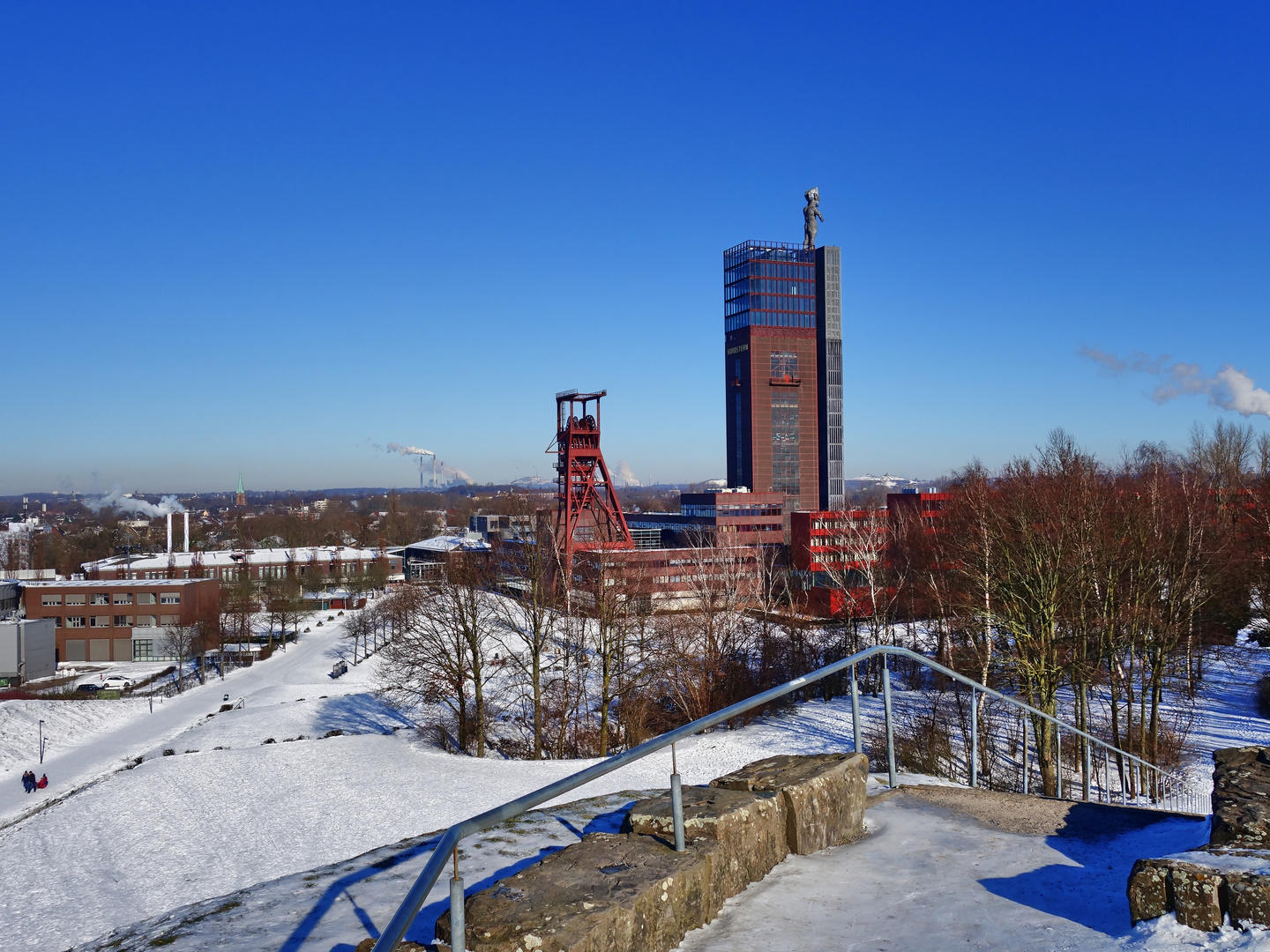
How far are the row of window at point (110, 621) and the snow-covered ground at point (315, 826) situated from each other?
21.6 metres

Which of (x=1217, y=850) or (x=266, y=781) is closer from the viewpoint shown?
(x=1217, y=850)

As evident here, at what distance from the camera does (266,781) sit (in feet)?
76.3

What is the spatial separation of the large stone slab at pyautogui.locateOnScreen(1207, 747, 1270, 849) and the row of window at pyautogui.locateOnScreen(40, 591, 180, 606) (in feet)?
228

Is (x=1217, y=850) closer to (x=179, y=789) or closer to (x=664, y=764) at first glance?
(x=664, y=764)

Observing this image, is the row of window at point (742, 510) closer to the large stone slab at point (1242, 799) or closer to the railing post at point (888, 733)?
the railing post at point (888, 733)

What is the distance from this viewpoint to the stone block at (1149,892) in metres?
4.27

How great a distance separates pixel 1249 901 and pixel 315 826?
738 inches

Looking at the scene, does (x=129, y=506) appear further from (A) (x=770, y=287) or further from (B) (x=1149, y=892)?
(B) (x=1149, y=892)

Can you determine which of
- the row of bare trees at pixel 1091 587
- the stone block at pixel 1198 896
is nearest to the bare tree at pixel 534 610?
the row of bare trees at pixel 1091 587

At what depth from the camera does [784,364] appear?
309 feet

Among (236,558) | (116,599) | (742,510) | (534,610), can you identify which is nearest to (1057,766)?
(534,610)

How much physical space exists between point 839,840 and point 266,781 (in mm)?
21403

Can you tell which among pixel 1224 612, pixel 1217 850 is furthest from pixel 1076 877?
pixel 1224 612

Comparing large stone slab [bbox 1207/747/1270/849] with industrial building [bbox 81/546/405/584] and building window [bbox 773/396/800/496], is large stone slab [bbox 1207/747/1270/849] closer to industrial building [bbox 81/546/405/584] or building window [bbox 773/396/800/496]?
industrial building [bbox 81/546/405/584]
